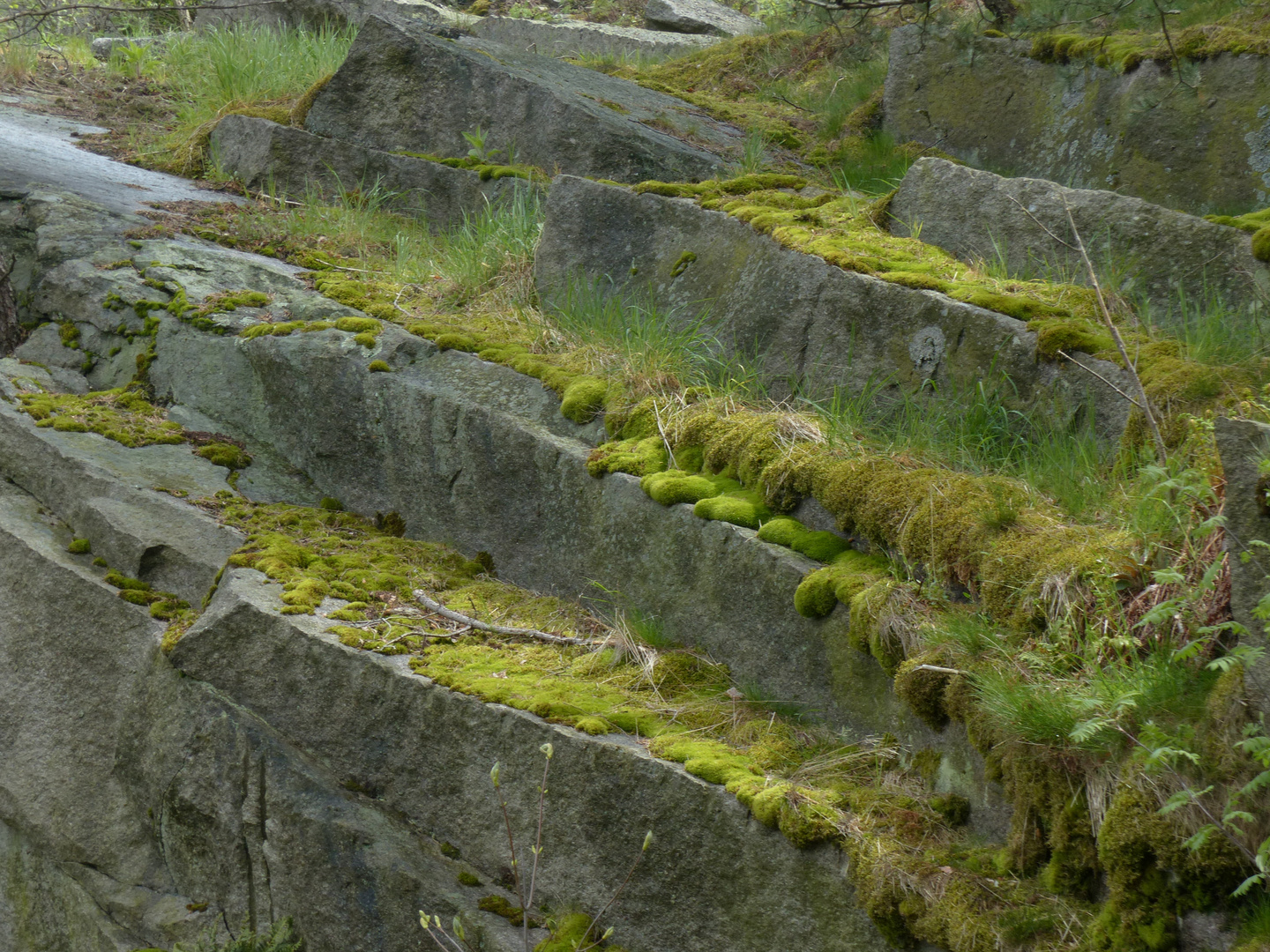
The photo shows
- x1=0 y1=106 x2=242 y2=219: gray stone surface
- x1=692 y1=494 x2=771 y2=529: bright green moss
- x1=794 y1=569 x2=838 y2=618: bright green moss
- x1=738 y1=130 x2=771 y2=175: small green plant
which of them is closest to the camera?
x1=794 y1=569 x2=838 y2=618: bright green moss

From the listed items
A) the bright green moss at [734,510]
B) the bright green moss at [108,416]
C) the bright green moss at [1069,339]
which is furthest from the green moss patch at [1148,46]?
the bright green moss at [108,416]

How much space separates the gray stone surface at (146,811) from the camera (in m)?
3.95

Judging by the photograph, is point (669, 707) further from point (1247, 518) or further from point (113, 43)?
point (113, 43)

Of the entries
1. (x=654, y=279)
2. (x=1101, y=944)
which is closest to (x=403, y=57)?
(x=654, y=279)

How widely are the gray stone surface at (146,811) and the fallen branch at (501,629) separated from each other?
2.66ft

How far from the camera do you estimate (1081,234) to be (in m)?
4.78

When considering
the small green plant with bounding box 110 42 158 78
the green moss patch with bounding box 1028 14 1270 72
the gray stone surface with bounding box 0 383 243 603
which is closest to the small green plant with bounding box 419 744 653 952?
the gray stone surface with bounding box 0 383 243 603

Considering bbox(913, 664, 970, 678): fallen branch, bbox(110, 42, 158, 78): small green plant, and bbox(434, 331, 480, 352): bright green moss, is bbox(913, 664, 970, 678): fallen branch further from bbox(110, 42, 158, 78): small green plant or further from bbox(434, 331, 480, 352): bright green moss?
bbox(110, 42, 158, 78): small green plant

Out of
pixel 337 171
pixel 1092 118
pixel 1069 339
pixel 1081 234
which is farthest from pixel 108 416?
pixel 1092 118

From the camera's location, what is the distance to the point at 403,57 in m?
8.13

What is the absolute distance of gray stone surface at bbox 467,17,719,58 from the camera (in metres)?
12.5

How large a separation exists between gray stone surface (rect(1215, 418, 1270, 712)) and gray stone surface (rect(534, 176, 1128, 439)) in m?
1.31

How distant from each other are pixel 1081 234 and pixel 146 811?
15.9 feet

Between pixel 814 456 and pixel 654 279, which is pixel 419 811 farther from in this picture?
pixel 654 279
